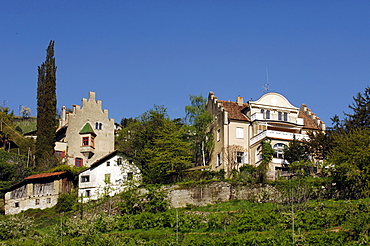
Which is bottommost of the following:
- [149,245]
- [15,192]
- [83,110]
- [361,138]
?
[149,245]

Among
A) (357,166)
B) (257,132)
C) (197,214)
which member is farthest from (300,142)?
(197,214)

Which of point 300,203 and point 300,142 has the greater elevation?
point 300,142

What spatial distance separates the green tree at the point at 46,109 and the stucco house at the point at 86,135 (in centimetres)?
284

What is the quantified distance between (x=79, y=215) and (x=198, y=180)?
10.9m

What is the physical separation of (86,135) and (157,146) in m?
14.1

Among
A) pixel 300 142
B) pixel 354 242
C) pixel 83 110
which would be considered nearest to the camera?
pixel 354 242

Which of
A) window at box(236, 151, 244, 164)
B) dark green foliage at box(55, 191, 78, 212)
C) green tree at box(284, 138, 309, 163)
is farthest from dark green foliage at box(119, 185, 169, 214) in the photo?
green tree at box(284, 138, 309, 163)

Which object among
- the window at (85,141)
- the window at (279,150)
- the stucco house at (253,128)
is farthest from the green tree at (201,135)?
the window at (85,141)

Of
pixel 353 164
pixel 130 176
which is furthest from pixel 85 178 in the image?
pixel 353 164

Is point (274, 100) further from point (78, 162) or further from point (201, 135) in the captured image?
point (78, 162)

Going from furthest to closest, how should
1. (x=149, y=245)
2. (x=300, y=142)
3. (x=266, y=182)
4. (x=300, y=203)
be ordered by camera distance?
(x=300, y=142) → (x=266, y=182) → (x=300, y=203) → (x=149, y=245)

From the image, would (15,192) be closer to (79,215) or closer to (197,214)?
(79,215)

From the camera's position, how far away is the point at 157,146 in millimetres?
58969

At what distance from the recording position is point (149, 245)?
4084cm
